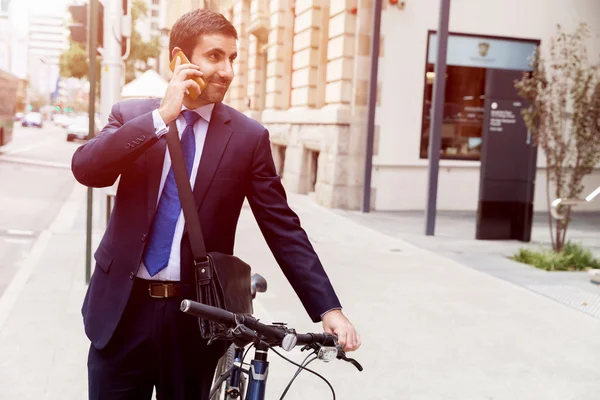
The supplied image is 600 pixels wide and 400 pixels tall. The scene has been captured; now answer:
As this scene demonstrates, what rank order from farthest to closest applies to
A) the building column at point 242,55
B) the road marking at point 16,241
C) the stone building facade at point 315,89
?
the building column at point 242,55 < the stone building facade at point 315,89 < the road marking at point 16,241

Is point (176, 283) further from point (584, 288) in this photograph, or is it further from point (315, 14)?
point (315, 14)

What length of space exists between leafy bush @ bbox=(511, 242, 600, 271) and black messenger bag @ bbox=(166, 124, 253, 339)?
7.26 metres

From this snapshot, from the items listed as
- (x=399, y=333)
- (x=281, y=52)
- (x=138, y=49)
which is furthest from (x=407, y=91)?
(x=138, y=49)

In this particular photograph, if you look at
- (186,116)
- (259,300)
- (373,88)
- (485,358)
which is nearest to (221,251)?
(186,116)

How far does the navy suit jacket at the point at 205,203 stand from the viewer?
2.26 meters

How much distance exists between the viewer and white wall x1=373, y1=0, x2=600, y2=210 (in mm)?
14383

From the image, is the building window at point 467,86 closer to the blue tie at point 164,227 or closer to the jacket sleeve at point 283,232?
the jacket sleeve at point 283,232

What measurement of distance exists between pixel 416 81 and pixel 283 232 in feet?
41.3

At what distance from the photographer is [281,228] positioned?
243cm

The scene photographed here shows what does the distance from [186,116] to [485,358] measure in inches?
143

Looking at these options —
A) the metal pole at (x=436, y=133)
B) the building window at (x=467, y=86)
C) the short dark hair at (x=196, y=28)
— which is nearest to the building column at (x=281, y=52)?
the building window at (x=467, y=86)

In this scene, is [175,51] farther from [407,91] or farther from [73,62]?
[73,62]

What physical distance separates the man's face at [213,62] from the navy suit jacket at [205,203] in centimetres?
19

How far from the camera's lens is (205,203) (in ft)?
7.53
